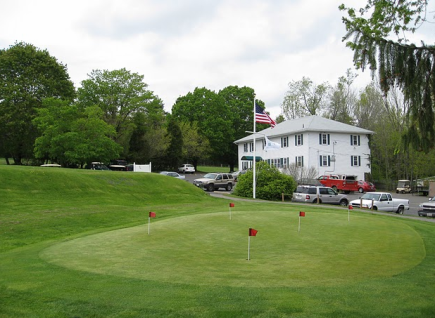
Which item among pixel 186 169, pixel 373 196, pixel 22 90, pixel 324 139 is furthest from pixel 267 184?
pixel 186 169

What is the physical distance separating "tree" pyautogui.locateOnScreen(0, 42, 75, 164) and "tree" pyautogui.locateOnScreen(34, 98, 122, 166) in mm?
8002

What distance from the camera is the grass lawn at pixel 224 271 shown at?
6.13 metres

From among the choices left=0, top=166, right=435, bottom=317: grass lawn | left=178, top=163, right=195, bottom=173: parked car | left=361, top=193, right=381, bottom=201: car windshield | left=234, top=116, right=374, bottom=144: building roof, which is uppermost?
left=234, top=116, right=374, bottom=144: building roof

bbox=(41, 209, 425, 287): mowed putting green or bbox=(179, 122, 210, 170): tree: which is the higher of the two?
bbox=(179, 122, 210, 170): tree

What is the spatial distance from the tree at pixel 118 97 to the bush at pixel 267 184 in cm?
3247

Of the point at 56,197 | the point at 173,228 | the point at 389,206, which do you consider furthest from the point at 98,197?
the point at 389,206

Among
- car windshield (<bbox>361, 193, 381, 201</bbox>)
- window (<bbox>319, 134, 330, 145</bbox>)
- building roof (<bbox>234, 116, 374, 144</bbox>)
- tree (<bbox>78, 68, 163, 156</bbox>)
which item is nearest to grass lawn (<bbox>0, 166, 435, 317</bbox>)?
car windshield (<bbox>361, 193, 381, 201</bbox>)

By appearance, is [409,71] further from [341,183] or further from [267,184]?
[341,183]

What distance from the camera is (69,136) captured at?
4156 centimetres

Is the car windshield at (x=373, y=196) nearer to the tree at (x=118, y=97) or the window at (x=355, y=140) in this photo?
the window at (x=355, y=140)

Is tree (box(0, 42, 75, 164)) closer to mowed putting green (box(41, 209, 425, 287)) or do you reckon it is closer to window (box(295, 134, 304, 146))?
window (box(295, 134, 304, 146))

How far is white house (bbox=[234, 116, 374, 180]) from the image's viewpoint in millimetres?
56094

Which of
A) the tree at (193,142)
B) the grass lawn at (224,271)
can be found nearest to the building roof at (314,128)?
the tree at (193,142)

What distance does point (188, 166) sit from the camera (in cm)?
7275
